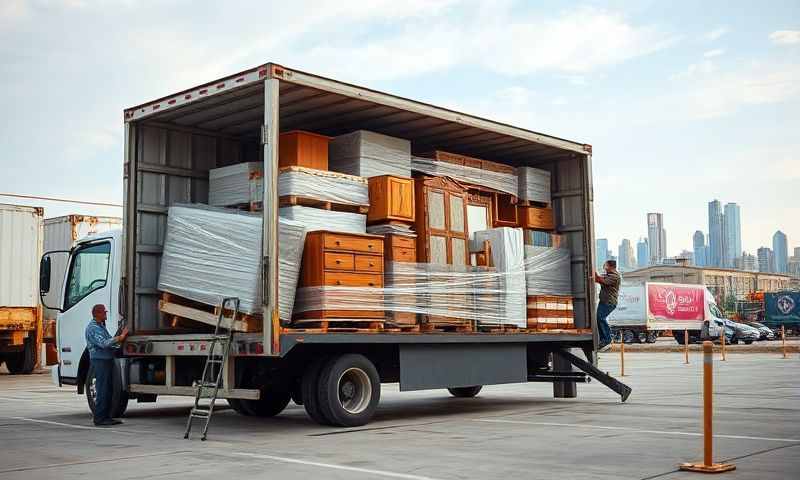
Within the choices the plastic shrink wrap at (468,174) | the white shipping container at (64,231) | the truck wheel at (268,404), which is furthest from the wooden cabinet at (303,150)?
the white shipping container at (64,231)

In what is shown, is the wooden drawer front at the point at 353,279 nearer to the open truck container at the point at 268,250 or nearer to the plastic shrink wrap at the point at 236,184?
the open truck container at the point at 268,250

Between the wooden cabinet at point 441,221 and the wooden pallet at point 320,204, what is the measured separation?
0.82 metres

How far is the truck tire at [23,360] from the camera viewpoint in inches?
938

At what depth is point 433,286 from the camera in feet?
35.7

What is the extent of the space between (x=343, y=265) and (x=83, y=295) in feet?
13.8

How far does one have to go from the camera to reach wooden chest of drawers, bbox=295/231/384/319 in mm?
9586

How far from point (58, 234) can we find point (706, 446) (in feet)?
77.1

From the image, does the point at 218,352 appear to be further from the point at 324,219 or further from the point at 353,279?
the point at 324,219

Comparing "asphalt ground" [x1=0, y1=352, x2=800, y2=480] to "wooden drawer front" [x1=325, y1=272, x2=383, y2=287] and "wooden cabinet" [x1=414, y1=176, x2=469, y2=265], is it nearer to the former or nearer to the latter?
"wooden drawer front" [x1=325, y1=272, x2=383, y2=287]

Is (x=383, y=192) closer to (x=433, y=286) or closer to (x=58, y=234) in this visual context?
(x=433, y=286)

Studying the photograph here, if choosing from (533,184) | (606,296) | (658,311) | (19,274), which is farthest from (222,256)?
(658,311)

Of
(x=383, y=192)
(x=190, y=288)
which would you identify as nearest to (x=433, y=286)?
(x=383, y=192)

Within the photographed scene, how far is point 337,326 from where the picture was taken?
981cm

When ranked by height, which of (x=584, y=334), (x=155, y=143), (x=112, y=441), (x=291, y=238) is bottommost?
(x=112, y=441)
